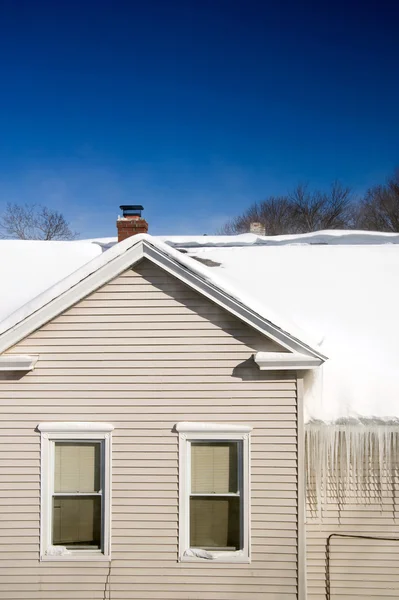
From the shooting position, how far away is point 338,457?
6668 millimetres

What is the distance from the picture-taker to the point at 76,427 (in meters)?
6.18

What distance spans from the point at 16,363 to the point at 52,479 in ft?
5.44

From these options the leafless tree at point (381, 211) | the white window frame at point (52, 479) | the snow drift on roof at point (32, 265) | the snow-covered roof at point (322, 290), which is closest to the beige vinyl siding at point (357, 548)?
the snow-covered roof at point (322, 290)

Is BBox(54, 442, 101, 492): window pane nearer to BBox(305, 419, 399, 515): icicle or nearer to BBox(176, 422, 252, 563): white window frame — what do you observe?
BBox(176, 422, 252, 563): white window frame

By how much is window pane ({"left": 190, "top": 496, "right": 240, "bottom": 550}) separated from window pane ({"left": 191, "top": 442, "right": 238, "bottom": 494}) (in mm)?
195

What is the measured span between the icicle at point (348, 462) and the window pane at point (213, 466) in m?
1.16

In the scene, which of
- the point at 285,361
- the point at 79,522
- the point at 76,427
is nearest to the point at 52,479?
the point at 79,522

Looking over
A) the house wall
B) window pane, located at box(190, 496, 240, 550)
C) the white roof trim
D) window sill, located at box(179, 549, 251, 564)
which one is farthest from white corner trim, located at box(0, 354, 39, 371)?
the house wall

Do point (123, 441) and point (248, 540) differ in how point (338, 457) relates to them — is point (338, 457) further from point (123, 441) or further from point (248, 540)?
point (123, 441)

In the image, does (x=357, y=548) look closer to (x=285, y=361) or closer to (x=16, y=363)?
(x=285, y=361)

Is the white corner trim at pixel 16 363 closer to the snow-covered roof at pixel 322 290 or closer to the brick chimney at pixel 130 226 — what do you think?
the snow-covered roof at pixel 322 290

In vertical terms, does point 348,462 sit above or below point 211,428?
below

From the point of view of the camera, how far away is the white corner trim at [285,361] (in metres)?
5.91

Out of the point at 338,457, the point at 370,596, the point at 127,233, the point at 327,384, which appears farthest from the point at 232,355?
the point at 370,596
